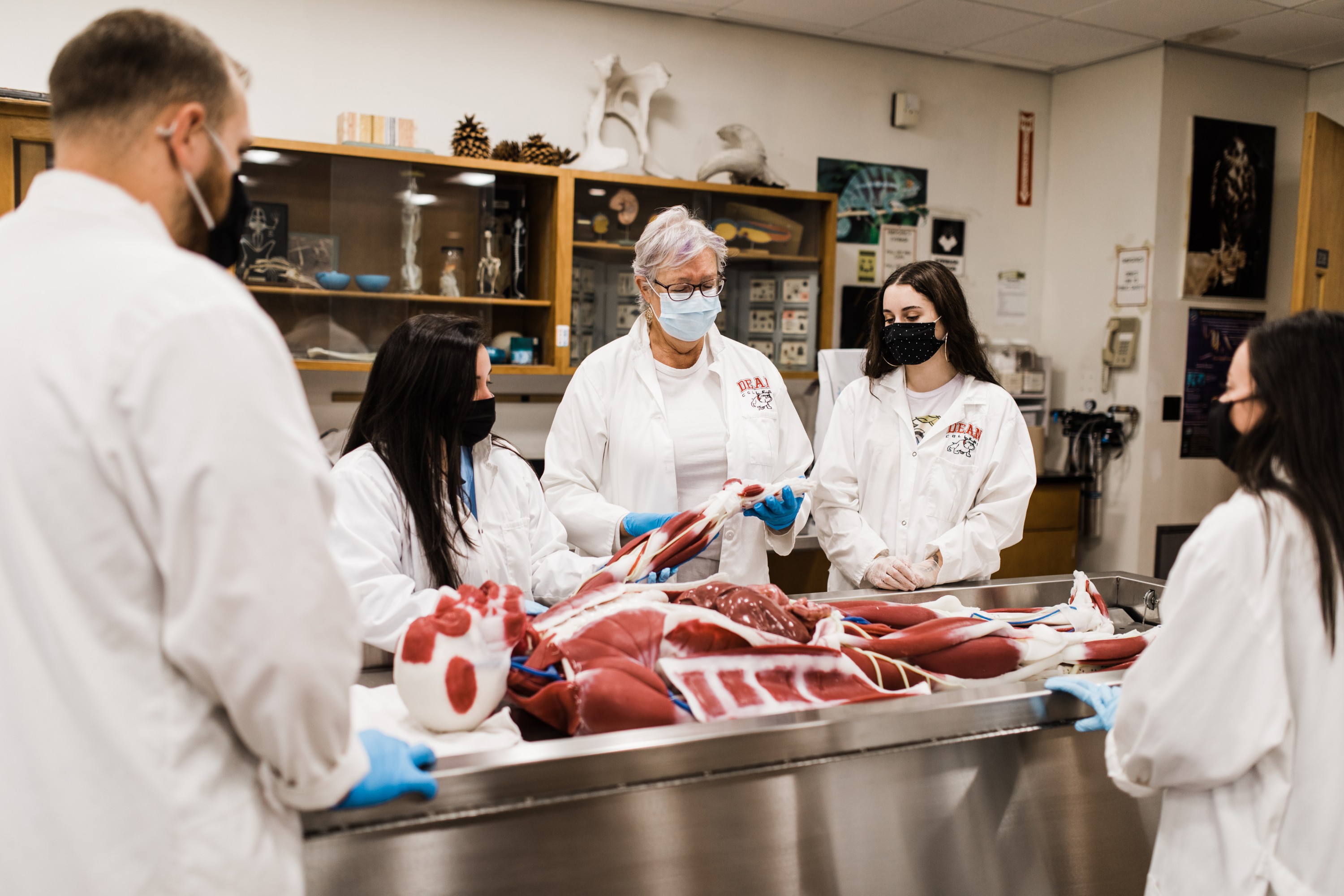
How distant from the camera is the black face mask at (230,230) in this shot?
1.09 meters

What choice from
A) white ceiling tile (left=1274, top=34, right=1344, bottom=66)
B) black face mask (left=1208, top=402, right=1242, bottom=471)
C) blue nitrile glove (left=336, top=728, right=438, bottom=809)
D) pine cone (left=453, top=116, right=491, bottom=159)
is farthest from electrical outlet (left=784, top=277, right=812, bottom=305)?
blue nitrile glove (left=336, top=728, right=438, bottom=809)

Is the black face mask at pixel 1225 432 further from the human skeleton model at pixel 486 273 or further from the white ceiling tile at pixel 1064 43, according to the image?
the white ceiling tile at pixel 1064 43

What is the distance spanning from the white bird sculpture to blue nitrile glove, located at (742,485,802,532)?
2478 mm

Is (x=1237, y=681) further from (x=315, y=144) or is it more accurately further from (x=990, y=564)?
(x=315, y=144)

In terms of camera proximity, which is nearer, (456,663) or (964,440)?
(456,663)

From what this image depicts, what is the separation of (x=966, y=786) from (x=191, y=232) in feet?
4.34

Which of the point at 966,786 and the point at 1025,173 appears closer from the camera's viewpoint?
the point at 966,786

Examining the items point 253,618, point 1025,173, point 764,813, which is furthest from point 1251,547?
point 1025,173

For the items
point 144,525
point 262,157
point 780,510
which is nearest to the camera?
point 144,525

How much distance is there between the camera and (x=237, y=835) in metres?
0.99

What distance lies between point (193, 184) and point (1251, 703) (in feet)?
4.39

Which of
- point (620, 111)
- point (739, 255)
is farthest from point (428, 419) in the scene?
point (620, 111)

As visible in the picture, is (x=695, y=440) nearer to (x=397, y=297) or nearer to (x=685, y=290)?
(x=685, y=290)

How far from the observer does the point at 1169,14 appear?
4488mm
